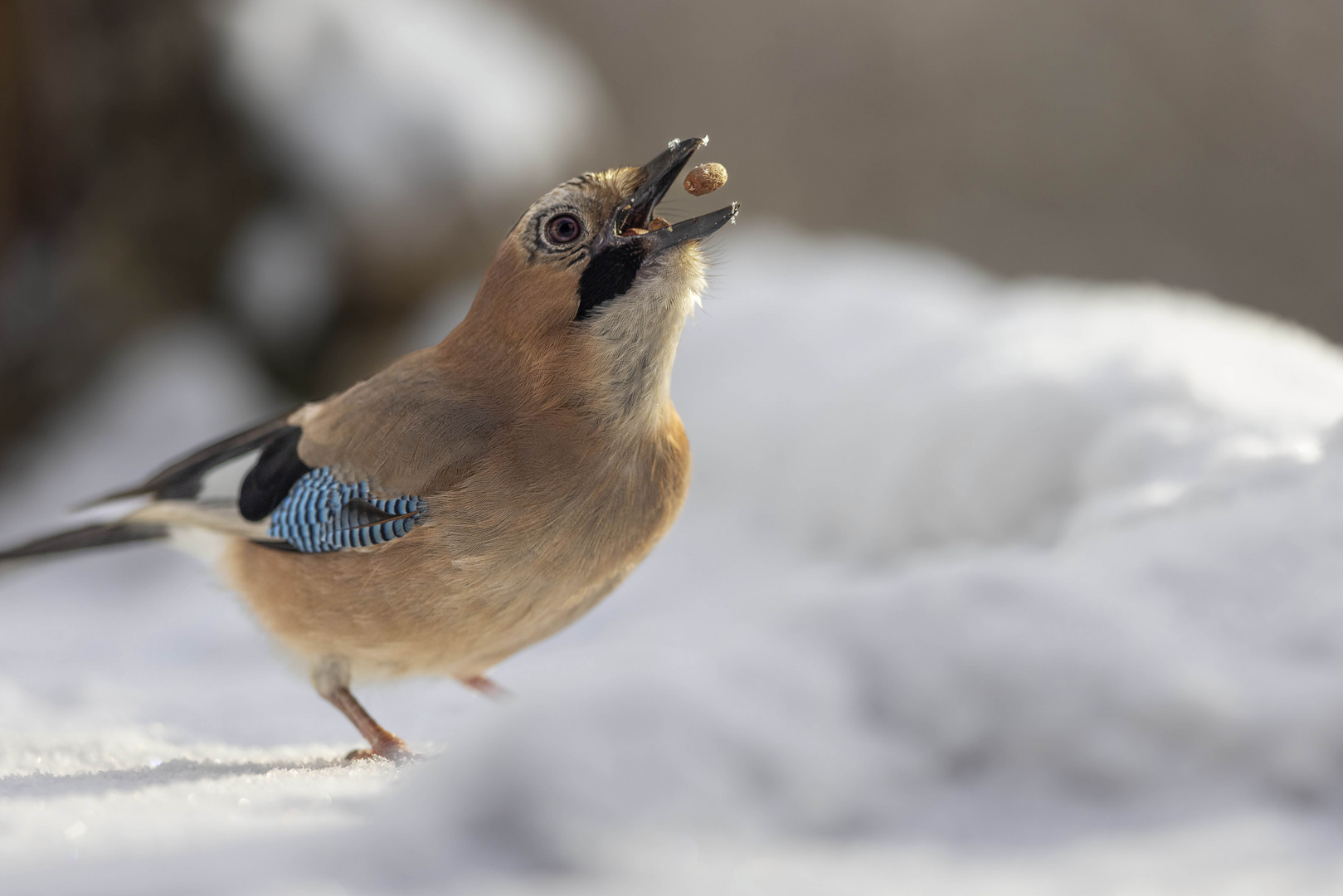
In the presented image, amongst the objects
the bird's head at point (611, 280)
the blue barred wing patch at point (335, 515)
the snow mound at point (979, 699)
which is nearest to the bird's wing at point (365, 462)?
the blue barred wing patch at point (335, 515)

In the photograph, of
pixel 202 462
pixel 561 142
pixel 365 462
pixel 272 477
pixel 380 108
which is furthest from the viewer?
pixel 561 142

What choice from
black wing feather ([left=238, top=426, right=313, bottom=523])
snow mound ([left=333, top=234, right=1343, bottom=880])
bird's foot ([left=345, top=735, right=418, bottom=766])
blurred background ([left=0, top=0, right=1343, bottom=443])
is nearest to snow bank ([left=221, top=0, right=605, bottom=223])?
blurred background ([left=0, top=0, right=1343, bottom=443])

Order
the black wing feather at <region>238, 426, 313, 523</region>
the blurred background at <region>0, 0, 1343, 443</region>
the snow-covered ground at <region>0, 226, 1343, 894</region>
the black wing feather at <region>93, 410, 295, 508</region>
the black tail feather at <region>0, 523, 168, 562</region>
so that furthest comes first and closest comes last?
the blurred background at <region>0, 0, 1343, 443</region>, the black tail feather at <region>0, 523, 168, 562</region>, the black wing feather at <region>93, 410, 295, 508</region>, the black wing feather at <region>238, 426, 313, 523</region>, the snow-covered ground at <region>0, 226, 1343, 894</region>

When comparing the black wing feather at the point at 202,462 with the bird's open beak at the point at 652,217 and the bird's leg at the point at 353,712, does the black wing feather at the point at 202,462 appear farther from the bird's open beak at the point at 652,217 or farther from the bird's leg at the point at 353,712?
the bird's open beak at the point at 652,217

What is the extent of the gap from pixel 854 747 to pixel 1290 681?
42cm

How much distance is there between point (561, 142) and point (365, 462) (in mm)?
3437

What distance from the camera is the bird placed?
1.70m

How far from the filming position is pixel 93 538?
221cm

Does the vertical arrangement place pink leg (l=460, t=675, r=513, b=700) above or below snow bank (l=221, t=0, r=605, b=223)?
below

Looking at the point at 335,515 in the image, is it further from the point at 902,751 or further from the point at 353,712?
the point at 902,751

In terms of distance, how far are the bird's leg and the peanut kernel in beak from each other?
953mm

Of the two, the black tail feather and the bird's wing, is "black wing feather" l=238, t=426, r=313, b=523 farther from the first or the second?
the black tail feather


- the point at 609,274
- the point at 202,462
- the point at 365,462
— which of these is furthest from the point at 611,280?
the point at 202,462

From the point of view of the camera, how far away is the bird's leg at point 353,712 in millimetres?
1775
